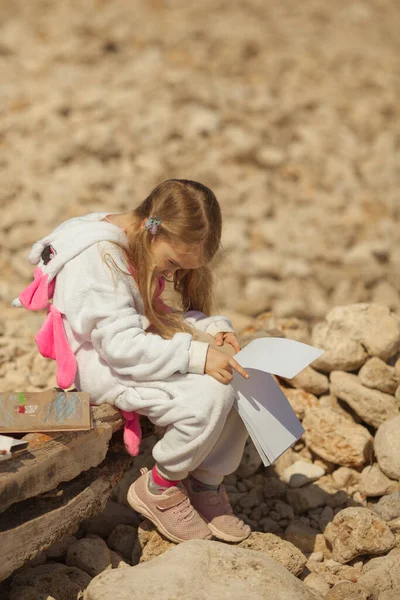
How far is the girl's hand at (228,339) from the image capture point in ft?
10.8

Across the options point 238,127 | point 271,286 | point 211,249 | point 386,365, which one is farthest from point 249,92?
point 211,249

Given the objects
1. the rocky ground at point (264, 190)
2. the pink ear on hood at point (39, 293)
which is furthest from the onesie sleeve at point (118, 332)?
the rocky ground at point (264, 190)

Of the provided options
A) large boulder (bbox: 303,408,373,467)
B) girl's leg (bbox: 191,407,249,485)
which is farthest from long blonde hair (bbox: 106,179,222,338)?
large boulder (bbox: 303,408,373,467)

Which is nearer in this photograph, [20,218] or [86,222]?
[86,222]

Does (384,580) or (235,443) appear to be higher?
(235,443)

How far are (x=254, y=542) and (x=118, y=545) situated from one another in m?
0.59

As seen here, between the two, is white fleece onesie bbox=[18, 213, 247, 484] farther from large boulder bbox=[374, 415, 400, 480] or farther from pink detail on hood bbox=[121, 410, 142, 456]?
large boulder bbox=[374, 415, 400, 480]

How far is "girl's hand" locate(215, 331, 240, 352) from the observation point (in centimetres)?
331

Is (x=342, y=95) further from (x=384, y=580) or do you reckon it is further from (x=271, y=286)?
(x=384, y=580)

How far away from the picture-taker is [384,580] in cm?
296

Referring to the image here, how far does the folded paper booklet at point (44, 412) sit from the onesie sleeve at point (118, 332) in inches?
8.4

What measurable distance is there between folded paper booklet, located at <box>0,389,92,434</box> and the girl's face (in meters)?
0.64

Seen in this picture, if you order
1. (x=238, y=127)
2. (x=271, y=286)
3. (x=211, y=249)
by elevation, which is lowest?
(x=271, y=286)

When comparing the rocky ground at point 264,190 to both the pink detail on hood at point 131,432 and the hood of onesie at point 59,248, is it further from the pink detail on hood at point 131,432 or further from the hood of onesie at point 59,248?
the hood of onesie at point 59,248
